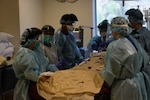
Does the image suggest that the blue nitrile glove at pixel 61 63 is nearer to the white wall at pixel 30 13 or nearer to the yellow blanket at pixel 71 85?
the yellow blanket at pixel 71 85

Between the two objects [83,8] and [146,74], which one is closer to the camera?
[146,74]

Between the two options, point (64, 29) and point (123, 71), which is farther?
point (64, 29)

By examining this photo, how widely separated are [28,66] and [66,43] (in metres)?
1.47

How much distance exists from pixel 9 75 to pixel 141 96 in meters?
2.06

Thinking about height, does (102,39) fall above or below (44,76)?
above

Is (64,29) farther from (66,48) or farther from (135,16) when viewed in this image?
(135,16)

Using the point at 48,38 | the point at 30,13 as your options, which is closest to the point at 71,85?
the point at 48,38

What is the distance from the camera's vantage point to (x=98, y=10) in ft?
18.2

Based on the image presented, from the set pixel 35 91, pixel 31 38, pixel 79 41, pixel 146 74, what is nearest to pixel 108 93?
pixel 146 74

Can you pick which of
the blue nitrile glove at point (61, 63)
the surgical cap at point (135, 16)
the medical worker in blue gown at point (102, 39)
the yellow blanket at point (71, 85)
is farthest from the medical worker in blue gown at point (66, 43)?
the yellow blanket at point (71, 85)

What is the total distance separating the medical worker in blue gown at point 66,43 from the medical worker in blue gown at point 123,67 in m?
1.37

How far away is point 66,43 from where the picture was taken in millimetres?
3846

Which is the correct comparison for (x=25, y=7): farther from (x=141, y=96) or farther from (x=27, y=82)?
(x=141, y=96)

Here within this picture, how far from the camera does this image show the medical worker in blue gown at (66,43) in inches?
149
